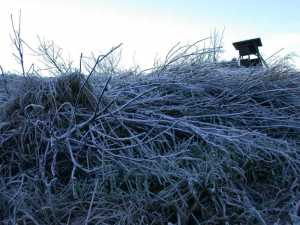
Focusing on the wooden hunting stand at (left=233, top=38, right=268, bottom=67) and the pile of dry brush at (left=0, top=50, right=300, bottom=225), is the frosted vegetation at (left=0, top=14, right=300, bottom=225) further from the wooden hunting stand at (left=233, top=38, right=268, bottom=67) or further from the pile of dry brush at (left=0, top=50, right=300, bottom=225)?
the wooden hunting stand at (left=233, top=38, right=268, bottom=67)

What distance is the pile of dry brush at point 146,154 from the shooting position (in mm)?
2543

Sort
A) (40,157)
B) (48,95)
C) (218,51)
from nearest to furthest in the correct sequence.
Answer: (40,157), (48,95), (218,51)

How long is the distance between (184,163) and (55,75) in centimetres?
155

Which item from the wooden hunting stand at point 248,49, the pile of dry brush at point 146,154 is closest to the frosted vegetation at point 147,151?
the pile of dry brush at point 146,154

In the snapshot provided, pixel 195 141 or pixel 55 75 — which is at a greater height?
pixel 55 75

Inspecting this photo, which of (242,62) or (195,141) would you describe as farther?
(242,62)

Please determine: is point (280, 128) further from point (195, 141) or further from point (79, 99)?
point (79, 99)

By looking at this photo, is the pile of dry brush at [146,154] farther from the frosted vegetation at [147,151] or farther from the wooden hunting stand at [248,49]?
the wooden hunting stand at [248,49]

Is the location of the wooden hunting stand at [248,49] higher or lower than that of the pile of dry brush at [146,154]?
higher

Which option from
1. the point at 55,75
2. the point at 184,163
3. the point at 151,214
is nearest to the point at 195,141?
the point at 184,163

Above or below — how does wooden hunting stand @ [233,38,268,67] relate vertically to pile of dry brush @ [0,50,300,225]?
above

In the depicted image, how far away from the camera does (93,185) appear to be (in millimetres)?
2697

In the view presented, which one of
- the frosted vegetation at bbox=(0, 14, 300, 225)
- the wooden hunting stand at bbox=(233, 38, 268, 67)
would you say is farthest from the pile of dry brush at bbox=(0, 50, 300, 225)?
the wooden hunting stand at bbox=(233, 38, 268, 67)

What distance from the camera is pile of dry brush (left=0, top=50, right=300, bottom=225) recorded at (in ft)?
8.34
